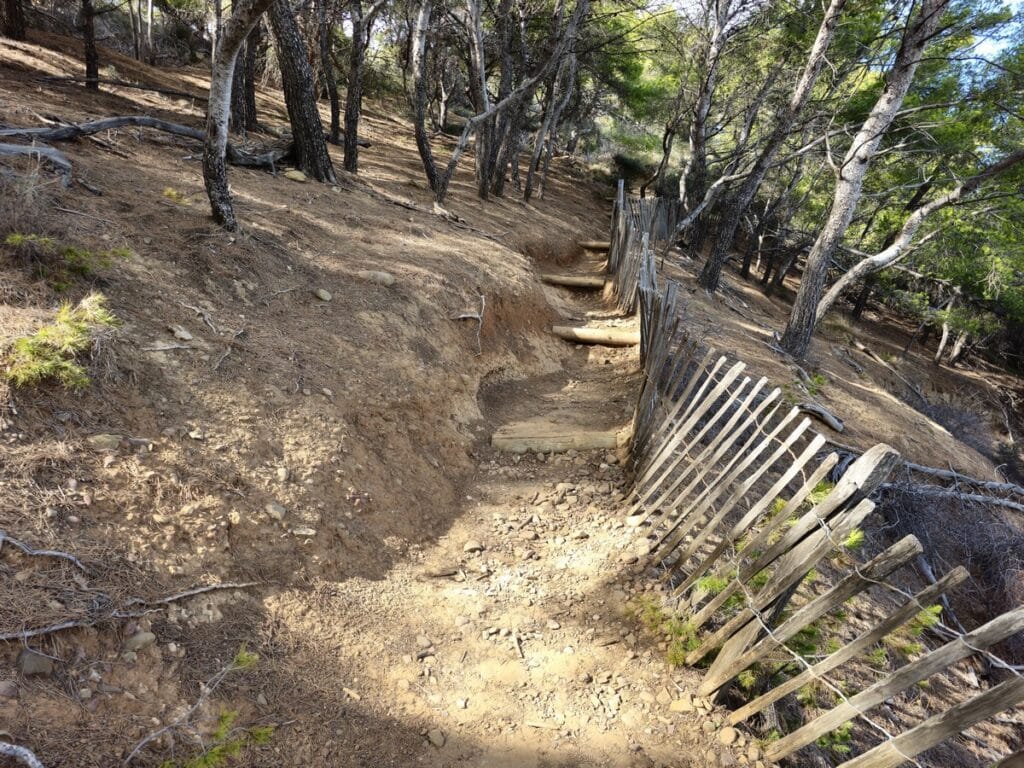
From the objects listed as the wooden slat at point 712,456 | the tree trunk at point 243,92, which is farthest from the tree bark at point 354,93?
the wooden slat at point 712,456

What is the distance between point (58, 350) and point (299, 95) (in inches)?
225

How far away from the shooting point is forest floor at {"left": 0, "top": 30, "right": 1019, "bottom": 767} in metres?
2.38

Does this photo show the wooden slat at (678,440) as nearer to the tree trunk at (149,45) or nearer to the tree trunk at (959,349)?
the tree trunk at (149,45)

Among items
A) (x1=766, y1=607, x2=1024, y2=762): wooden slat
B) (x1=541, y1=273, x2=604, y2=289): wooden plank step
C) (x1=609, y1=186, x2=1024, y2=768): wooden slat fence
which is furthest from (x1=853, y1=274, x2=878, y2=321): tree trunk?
(x1=766, y1=607, x2=1024, y2=762): wooden slat

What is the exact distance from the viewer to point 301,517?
3.30 m

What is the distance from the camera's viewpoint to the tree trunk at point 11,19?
31.3ft

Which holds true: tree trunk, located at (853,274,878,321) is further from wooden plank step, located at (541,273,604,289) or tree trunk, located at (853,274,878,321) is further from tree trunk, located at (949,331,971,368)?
wooden plank step, located at (541,273,604,289)

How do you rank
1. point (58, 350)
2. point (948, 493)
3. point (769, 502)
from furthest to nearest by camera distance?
point (948, 493) → point (58, 350) → point (769, 502)

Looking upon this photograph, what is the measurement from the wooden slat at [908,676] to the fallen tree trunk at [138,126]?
604 cm

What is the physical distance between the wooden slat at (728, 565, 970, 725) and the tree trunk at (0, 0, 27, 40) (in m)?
14.8

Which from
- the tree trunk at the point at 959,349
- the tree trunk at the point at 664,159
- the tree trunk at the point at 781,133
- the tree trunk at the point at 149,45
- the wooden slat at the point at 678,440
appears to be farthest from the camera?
the tree trunk at the point at 959,349

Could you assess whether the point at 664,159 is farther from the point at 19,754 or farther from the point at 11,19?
the point at 19,754

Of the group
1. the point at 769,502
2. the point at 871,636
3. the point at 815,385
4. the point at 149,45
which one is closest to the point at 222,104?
the point at 769,502

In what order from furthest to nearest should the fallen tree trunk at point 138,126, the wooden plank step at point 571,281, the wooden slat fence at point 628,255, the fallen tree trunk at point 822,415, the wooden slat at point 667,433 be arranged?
the wooden plank step at point 571,281 < the wooden slat fence at point 628,255 < the fallen tree trunk at point 822,415 < the fallen tree trunk at point 138,126 < the wooden slat at point 667,433
